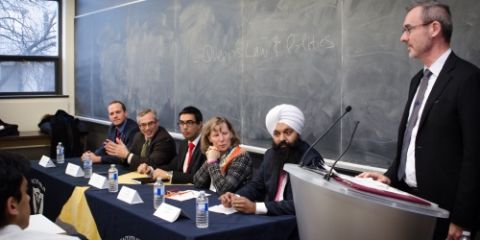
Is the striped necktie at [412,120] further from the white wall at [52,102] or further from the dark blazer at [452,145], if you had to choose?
the white wall at [52,102]

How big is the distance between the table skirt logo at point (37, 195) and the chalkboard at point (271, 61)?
1590 mm

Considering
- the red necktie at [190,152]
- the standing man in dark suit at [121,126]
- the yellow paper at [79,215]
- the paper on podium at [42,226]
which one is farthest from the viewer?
the standing man in dark suit at [121,126]

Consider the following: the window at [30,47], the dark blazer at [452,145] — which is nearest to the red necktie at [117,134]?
the window at [30,47]

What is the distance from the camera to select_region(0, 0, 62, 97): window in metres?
6.99

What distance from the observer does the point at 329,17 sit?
350 cm

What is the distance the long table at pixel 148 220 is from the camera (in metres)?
2.34

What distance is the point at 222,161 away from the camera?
3.27m

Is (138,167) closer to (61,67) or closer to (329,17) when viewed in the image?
(329,17)

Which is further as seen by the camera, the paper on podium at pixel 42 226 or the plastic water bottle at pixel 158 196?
the plastic water bottle at pixel 158 196

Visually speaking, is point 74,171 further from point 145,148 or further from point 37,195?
point 145,148

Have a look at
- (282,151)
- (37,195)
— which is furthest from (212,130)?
(37,195)

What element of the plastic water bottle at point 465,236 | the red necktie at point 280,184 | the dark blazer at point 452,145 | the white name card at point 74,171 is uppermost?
the dark blazer at point 452,145

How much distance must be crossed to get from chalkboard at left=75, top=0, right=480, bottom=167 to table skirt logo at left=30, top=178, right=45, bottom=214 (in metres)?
1.59

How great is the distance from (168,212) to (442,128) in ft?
4.28
